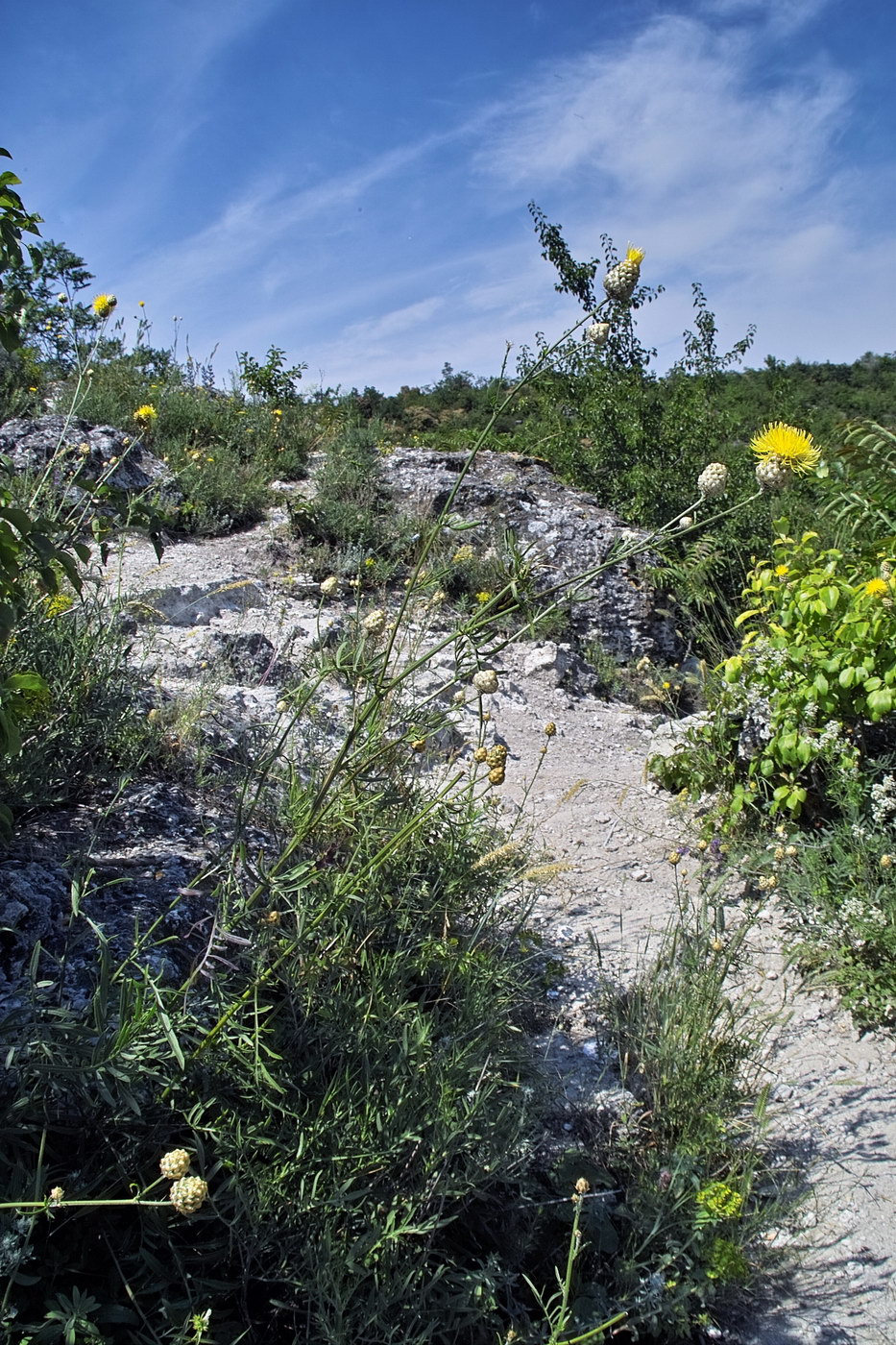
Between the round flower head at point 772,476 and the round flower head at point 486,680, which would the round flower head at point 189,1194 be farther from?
the round flower head at point 772,476

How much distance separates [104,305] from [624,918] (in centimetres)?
257

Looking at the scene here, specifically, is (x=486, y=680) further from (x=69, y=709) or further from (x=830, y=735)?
(x=830, y=735)

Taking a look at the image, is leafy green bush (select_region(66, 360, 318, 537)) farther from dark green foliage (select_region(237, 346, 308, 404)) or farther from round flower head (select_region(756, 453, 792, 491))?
round flower head (select_region(756, 453, 792, 491))

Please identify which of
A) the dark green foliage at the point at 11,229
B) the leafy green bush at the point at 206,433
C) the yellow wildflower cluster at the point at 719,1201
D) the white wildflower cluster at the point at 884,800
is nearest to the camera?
the dark green foliage at the point at 11,229

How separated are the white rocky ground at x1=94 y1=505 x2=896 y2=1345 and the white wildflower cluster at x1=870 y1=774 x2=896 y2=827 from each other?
496mm

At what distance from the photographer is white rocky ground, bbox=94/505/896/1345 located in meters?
1.73

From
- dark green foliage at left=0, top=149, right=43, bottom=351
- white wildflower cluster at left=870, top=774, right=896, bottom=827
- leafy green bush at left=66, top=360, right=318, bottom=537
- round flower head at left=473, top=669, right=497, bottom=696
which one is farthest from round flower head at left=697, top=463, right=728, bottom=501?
leafy green bush at left=66, top=360, right=318, bottom=537

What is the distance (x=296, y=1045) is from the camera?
60.0 inches

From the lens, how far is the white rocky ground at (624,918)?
1733 millimetres

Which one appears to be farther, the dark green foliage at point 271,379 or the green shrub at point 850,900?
the dark green foliage at point 271,379

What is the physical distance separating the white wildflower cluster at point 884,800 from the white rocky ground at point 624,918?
1.63ft

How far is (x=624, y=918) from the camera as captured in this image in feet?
9.37

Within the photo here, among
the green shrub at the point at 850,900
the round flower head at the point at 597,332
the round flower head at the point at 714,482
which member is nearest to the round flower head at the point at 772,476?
the round flower head at the point at 714,482

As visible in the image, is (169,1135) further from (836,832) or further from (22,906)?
(836,832)
